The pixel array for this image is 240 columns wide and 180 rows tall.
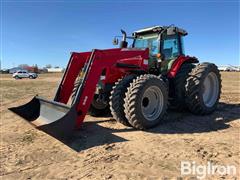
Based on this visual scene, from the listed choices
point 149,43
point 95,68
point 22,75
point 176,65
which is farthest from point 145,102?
point 22,75

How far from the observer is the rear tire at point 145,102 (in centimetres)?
612

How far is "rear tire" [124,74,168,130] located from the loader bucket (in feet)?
4.49

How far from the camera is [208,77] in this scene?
862cm

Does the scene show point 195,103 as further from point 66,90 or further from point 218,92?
point 66,90

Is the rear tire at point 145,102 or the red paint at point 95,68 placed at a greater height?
the red paint at point 95,68

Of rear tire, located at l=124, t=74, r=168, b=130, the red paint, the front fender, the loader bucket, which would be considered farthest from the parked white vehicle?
rear tire, located at l=124, t=74, r=168, b=130

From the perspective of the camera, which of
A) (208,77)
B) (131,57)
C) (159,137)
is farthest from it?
(208,77)

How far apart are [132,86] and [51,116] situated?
6.33 feet

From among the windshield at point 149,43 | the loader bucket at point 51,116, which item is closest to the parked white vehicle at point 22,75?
the windshield at point 149,43

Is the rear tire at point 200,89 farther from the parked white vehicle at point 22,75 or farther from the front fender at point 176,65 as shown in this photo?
the parked white vehicle at point 22,75

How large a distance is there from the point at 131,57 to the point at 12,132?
11.3ft

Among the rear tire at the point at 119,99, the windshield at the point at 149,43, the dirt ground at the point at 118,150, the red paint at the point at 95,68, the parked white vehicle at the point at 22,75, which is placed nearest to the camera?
the dirt ground at the point at 118,150

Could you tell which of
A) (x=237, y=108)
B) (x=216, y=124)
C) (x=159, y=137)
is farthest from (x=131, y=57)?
(x=237, y=108)

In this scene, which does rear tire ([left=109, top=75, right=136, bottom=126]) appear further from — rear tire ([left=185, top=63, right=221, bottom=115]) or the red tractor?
rear tire ([left=185, top=63, right=221, bottom=115])
